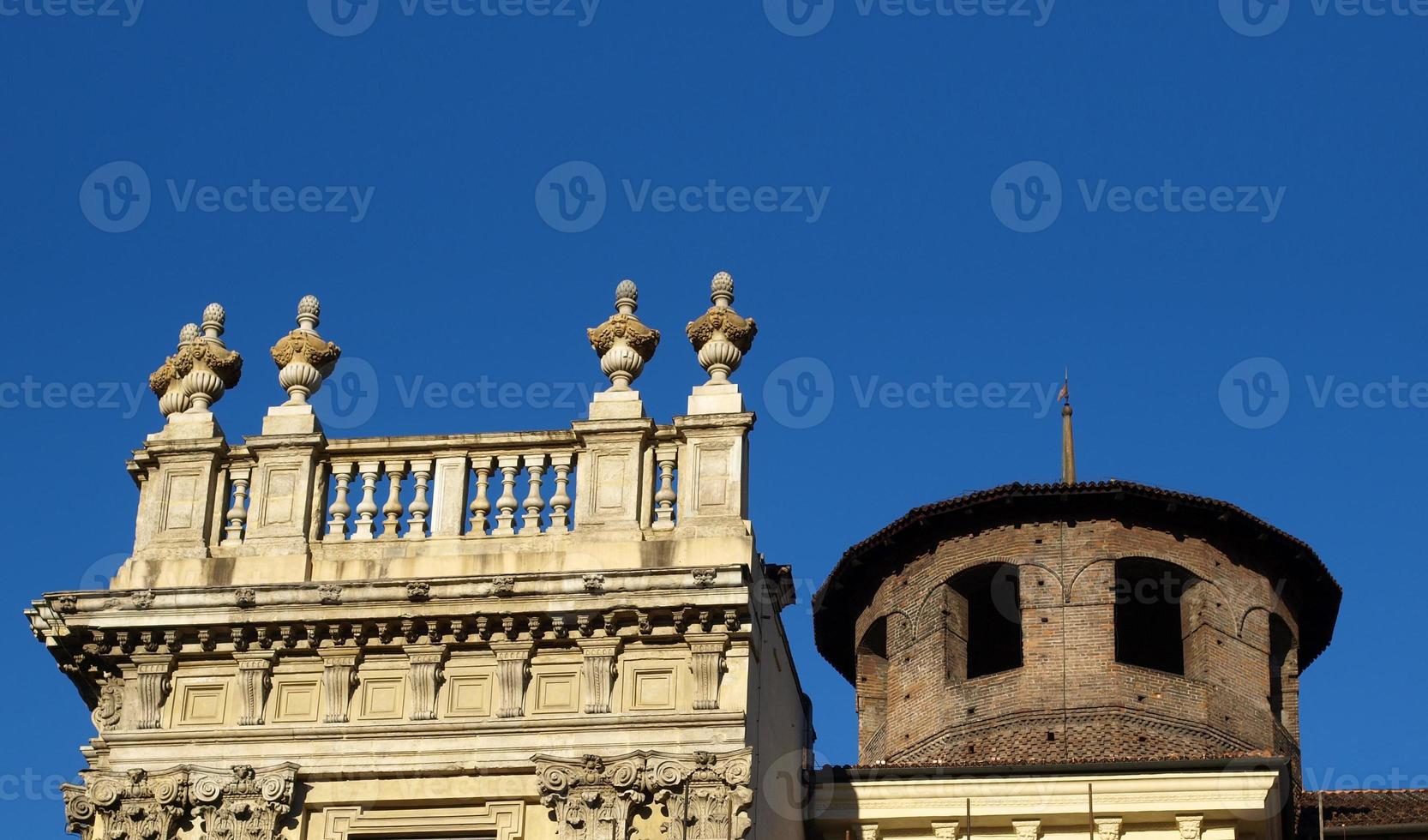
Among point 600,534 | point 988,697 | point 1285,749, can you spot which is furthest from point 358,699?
point 1285,749

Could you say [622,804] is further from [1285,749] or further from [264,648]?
[1285,749]

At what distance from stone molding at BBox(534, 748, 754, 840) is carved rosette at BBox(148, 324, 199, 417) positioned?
5341 mm

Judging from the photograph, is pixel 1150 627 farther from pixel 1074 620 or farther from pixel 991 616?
pixel 1074 620

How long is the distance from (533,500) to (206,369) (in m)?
3.53

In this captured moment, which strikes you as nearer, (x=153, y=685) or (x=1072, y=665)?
(x=153, y=685)

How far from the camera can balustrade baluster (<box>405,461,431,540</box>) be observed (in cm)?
2439

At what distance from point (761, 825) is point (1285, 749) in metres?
10.8

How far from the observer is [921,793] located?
84.7 feet

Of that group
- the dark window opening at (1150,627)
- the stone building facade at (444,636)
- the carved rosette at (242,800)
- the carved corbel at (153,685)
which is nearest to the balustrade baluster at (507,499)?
the stone building facade at (444,636)

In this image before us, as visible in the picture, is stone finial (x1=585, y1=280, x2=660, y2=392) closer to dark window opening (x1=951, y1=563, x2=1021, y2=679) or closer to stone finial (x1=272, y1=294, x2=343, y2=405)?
stone finial (x1=272, y1=294, x2=343, y2=405)

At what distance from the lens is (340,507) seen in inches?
969

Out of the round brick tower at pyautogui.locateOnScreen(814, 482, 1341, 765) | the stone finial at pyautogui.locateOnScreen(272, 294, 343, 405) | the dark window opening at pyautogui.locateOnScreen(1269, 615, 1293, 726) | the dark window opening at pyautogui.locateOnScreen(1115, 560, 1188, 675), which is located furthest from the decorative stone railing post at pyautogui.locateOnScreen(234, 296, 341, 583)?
the dark window opening at pyautogui.locateOnScreen(1269, 615, 1293, 726)

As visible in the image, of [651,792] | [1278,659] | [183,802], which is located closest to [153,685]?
[183,802]

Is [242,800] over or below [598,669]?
below
